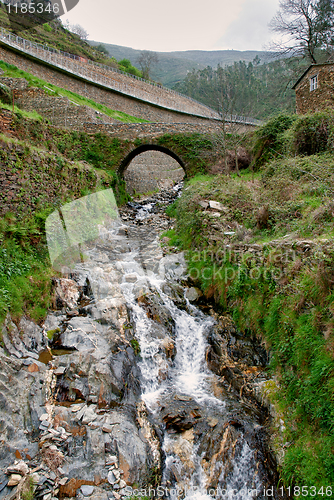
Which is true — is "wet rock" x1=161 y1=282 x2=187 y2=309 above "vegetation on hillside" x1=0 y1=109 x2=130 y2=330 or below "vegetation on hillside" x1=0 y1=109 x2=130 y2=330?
below

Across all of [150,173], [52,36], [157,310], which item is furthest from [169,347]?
[52,36]

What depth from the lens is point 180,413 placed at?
5582mm

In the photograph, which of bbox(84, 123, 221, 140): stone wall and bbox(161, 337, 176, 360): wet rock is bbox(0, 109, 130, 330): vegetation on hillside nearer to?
bbox(161, 337, 176, 360): wet rock

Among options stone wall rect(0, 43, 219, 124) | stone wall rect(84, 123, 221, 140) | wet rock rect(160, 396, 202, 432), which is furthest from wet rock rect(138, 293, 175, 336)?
stone wall rect(0, 43, 219, 124)

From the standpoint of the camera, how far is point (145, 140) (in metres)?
18.1

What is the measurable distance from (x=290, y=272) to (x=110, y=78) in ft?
105

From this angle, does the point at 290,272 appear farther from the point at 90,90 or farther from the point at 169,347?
the point at 90,90

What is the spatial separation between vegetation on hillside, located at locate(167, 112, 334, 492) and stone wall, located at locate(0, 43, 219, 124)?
17.8 metres

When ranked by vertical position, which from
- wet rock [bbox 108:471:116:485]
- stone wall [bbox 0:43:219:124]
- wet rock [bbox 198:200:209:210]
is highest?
stone wall [bbox 0:43:219:124]

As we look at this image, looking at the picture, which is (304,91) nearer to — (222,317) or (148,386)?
(222,317)

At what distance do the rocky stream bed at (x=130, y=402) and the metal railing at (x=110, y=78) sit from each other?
551 inches

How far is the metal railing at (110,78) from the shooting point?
22328mm

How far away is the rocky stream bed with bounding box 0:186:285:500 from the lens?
4.29m

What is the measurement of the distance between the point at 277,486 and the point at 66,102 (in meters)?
19.9
